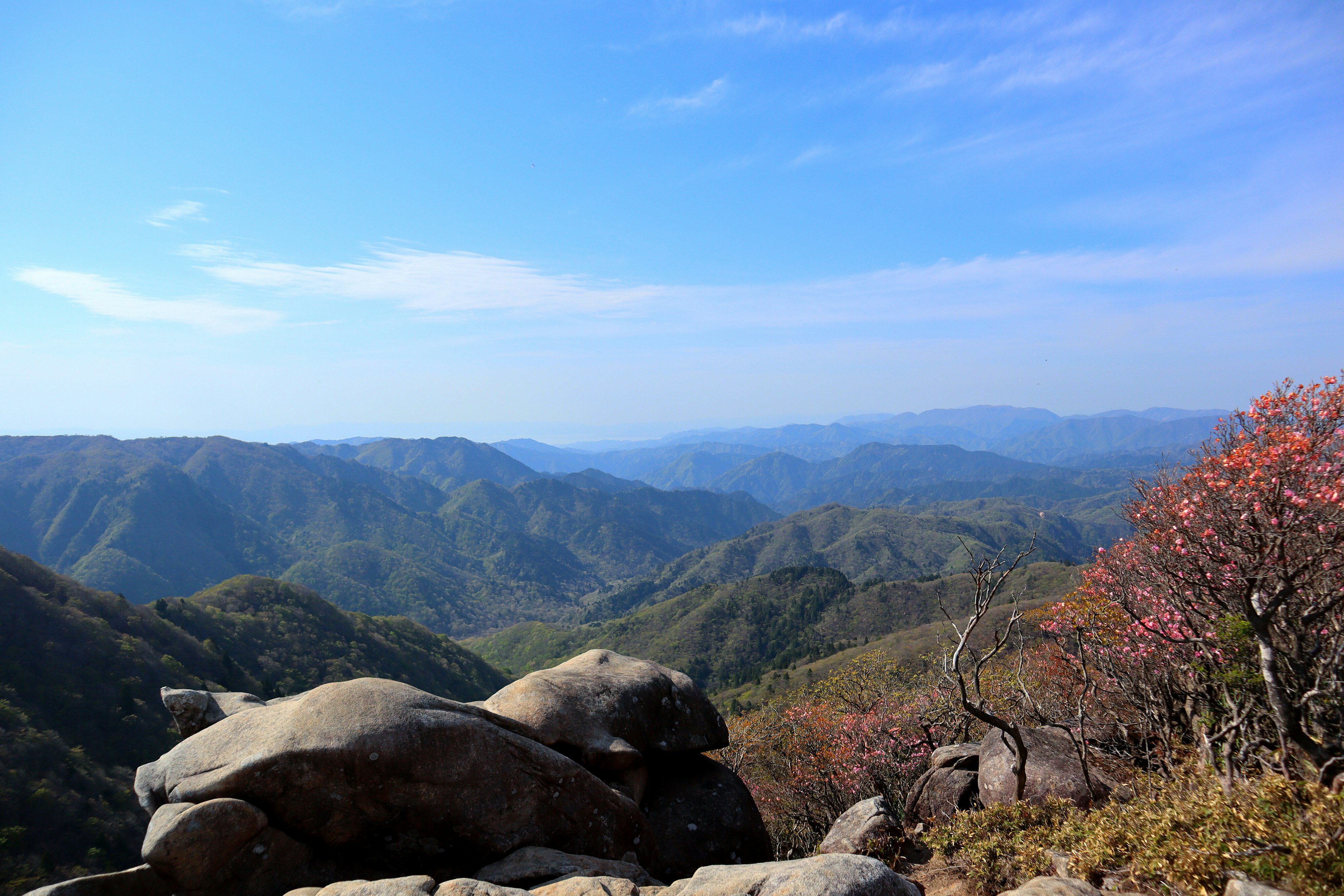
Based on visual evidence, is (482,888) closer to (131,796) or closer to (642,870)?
(642,870)

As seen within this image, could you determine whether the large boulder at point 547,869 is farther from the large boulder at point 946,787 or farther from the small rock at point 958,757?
the small rock at point 958,757

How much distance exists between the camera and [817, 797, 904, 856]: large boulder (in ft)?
47.2

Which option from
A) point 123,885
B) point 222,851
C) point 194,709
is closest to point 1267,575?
point 222,851

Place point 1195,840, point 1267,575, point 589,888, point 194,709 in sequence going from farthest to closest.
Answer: point 194,709
point 1267,575
point 589,888
point 1195,840

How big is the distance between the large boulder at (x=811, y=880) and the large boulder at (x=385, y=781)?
12.8 feet

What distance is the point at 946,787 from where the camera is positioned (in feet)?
56.6

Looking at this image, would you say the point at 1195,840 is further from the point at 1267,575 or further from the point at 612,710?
the point at 612,710

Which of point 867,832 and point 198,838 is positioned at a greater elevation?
point 198,838

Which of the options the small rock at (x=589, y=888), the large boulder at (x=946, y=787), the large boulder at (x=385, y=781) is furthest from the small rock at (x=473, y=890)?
the large boulder at (x=946, y=787)

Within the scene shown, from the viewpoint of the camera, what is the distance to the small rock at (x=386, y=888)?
28.1 ft

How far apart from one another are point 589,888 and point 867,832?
8780 mm

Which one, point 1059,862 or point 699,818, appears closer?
point 1059,862

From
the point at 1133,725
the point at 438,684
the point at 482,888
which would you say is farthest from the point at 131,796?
the point at 1133,725

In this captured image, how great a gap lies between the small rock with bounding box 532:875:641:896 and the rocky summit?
0.03 meters
